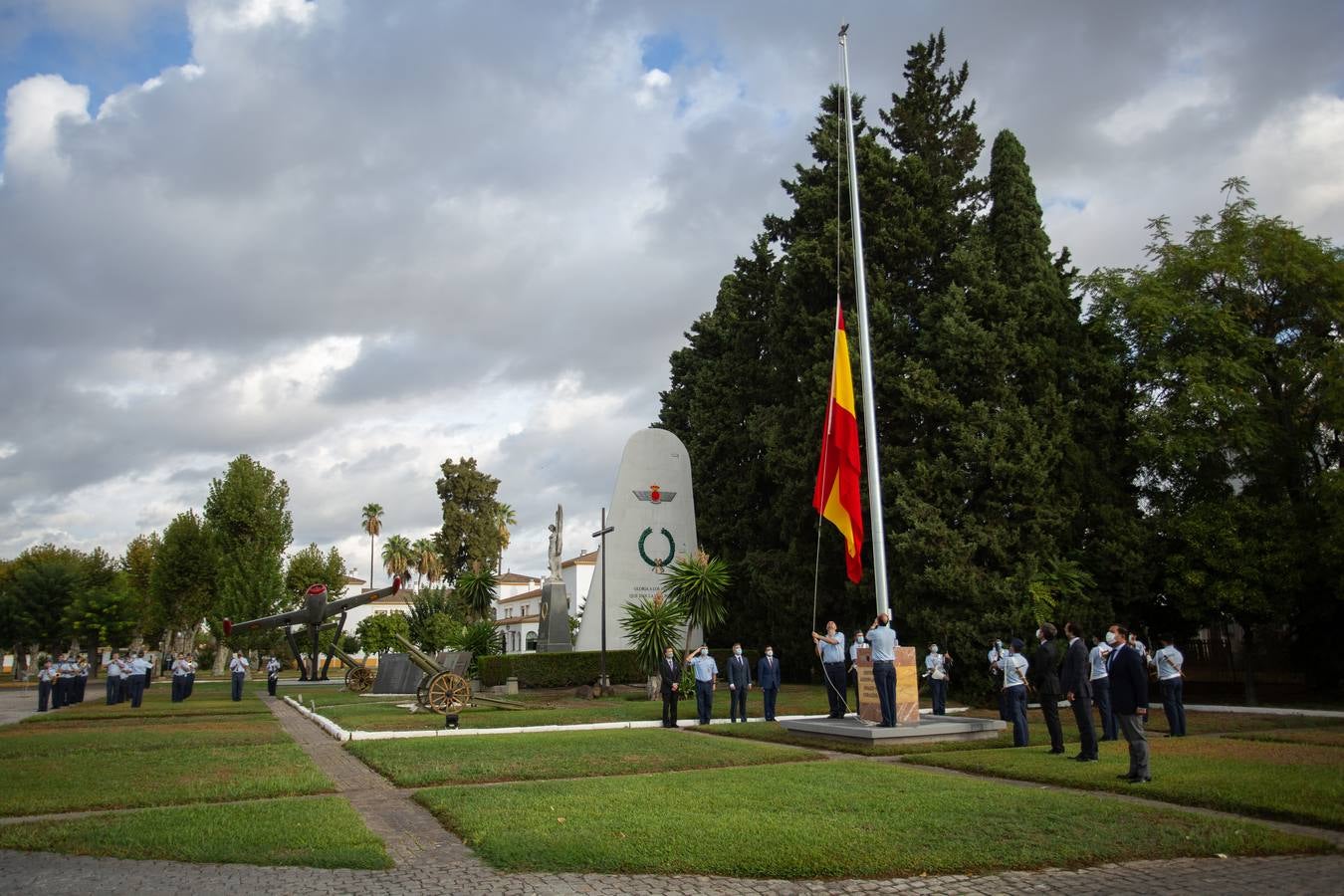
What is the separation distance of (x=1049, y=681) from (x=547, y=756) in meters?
6.74

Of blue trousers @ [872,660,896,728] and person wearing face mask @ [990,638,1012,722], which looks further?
person wearing face mask @ [990,638,1012,722]

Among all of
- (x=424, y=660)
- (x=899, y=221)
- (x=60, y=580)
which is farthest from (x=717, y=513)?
(x=60, y=580)

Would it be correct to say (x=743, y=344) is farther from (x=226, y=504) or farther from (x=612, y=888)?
(x=226, y=504)

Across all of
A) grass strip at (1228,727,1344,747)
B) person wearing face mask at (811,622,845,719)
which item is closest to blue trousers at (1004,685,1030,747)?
grass strip at (1228,727,1344,747)

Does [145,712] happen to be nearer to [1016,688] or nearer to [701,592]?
[701,592]

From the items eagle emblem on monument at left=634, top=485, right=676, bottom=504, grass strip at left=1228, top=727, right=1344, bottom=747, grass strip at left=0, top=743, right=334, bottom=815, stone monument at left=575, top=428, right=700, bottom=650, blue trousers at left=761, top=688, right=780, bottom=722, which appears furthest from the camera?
eagle emblem on monument at left=634, top=485, right=676, bottom=504

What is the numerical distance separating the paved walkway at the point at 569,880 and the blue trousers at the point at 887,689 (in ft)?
24.6

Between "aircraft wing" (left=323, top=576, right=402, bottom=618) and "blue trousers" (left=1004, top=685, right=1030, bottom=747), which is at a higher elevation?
"aircraft wing" (left=323, top=576, right=402, bottom=618)

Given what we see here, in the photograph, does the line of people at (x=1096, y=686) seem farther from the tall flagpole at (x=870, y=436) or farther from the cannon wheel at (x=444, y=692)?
the cannon wheel at (x=444, y=692)

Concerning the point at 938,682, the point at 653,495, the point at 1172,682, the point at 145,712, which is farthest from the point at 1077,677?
the point at 145,712

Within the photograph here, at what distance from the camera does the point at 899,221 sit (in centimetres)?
2727

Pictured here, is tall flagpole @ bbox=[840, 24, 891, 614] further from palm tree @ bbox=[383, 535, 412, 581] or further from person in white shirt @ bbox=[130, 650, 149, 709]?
palm tree @ bbox=[383, 535, 412, 581]

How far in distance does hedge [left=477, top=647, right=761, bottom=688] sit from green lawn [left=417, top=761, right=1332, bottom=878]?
2152 cm

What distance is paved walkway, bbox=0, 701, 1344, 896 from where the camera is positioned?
584 centimetres
